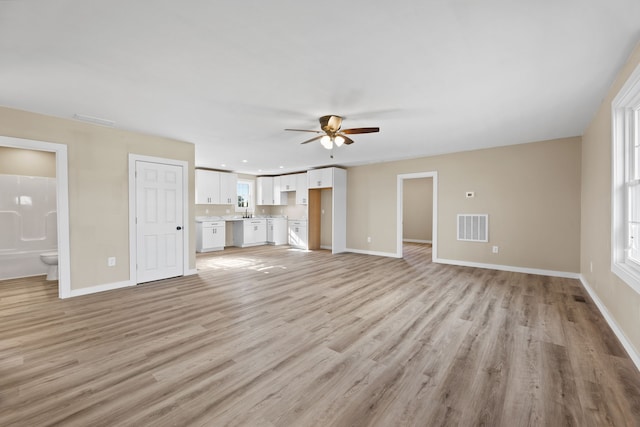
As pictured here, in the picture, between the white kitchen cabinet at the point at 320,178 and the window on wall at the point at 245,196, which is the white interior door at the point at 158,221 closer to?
the white kitchen cabinet at the point at 320,178

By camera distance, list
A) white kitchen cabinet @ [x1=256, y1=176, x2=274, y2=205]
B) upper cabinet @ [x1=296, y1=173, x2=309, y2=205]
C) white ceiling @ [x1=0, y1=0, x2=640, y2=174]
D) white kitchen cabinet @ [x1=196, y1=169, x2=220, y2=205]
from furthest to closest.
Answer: white kitchen cabinet @ [x1=256, y1=176, x2=274, y2=205] → upper cabinet @ [x1=296, y1=173, x2=309, y2=205] → white kitchen cabinet @ [x1=196, y1=169, x2=220, y2=205] → white ceiling @ [x1=0, y1=0, x2=640, y2=174]

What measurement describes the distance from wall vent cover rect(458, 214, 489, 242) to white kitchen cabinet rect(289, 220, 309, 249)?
4.07 meters

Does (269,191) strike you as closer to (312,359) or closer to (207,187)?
(207,187)

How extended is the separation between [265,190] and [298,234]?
211cm

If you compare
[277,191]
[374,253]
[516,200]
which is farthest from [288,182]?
[516,200]

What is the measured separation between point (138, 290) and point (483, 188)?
6321mm

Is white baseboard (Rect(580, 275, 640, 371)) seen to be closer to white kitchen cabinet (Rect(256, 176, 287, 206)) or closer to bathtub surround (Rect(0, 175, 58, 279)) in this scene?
white kitchen cabinet (Rect(256, 176, 287, 206))

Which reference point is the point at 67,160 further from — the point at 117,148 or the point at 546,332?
the point at 546,332

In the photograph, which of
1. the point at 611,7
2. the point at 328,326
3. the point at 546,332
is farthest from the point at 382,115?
the point at 546,332

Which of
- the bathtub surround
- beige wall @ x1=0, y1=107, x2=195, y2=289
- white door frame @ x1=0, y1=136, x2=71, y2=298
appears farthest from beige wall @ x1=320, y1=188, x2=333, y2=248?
the bathtub surround

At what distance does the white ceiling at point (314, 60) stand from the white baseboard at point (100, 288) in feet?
7.65

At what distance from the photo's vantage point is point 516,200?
5094 mm

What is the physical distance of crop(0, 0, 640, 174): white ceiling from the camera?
1.73m

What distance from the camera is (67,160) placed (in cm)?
363
